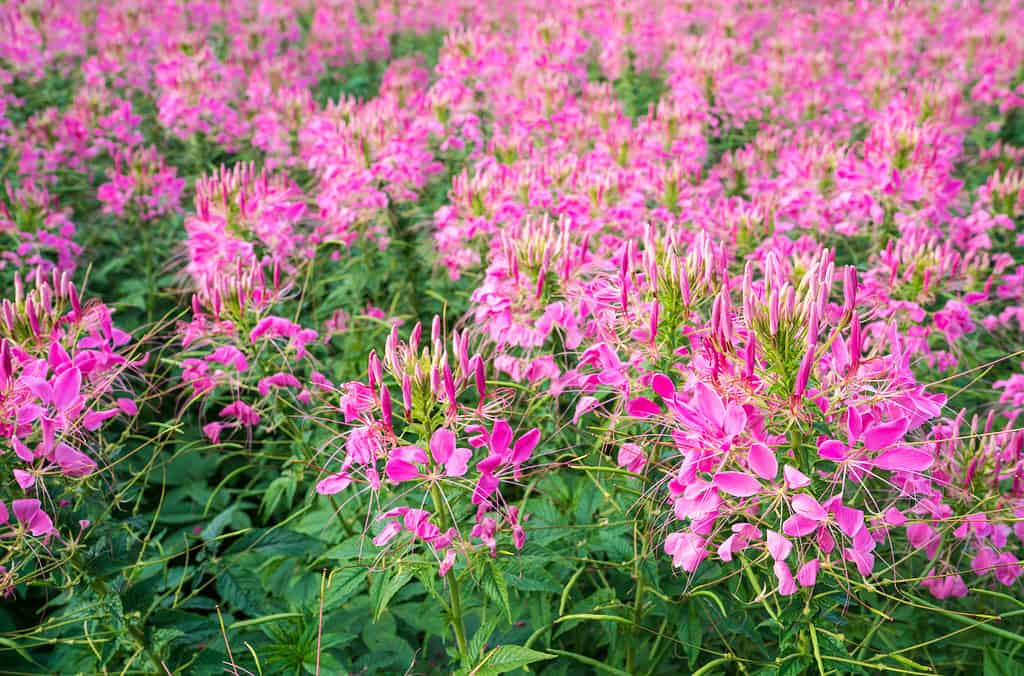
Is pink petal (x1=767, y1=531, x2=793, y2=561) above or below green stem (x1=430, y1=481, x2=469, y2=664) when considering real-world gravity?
above

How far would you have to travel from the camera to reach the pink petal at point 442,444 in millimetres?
1284

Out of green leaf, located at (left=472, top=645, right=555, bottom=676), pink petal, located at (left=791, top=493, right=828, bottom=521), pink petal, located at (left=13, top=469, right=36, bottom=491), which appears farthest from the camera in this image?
green leaf, located at (left=472, top=645, right=555, bottom=676)

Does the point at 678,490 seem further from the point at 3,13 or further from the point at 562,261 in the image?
the point at 3,13

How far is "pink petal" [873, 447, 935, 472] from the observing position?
1.14 metres

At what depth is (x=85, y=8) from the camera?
729cm

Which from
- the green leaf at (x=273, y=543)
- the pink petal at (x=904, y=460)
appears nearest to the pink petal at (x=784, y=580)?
the pink petal at (x=904, y=460)

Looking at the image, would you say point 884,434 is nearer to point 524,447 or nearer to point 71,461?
point 524,447

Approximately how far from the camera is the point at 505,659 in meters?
1.46

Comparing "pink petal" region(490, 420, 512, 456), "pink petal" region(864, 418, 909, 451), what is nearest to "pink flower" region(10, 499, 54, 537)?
"pink petal" region(490, 420, 512, 456)

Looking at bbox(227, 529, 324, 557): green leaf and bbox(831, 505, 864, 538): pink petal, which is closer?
bbox(831, 505, 864, 538): pink petal

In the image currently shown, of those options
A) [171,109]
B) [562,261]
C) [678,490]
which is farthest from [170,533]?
[171,109]

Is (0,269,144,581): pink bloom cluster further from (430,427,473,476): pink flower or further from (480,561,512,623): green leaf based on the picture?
(480,561,512,623): green leaf

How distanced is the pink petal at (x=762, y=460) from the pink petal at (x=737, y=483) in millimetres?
21

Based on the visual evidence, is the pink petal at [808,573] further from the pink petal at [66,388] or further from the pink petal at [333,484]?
the pink petal at [66,388]
